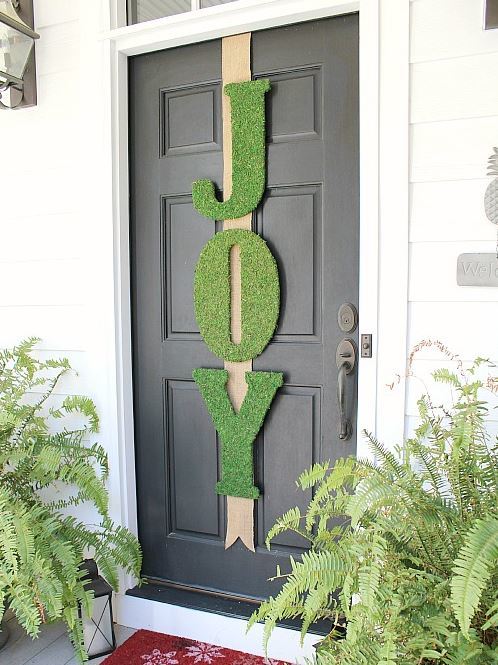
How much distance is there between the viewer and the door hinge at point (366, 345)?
70.2 inches

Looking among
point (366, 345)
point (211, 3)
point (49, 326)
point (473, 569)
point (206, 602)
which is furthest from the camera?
point (49, 326)

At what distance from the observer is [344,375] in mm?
1874

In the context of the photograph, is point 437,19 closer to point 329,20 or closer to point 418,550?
point 329,20

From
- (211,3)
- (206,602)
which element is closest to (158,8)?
(211,3)

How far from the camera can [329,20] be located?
1.85 metres

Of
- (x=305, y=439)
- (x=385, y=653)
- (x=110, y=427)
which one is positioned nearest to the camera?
(x=385, y=653)

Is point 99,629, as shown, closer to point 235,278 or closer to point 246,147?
point 235,278

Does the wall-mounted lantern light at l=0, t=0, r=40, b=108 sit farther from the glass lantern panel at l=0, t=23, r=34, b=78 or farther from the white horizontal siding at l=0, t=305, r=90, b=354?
the white horizontal siding at l=0, t=305, r=90, b=354

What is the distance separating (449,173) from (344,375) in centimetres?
69

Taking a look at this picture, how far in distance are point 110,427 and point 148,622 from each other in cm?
74

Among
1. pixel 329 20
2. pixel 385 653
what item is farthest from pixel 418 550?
pixel 329 20

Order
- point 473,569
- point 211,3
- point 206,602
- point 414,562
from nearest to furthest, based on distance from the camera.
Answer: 1. point 473,569
2. point 414,562
3. point 211,3
4. point 206,602

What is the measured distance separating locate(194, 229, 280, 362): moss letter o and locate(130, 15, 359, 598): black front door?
45 mm

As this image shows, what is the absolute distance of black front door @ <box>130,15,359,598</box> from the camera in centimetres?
189
